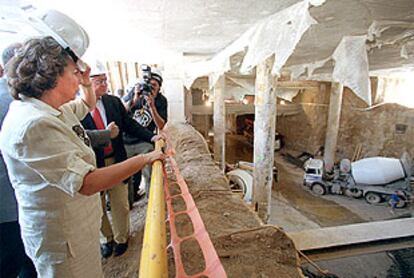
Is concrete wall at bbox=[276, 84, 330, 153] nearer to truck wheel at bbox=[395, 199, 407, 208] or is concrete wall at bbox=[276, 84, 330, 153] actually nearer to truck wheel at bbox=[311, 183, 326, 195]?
truck wheel at bbox=[311, 183, 326, 195]

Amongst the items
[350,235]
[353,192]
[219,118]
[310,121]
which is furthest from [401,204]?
[219,118]

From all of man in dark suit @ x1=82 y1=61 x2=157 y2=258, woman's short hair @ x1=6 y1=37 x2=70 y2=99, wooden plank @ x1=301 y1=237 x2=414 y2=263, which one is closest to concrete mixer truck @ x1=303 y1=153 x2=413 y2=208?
wooden plank @ x1=301 y1=237 x2=414 y2=263

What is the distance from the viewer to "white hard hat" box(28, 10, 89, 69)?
827 mm

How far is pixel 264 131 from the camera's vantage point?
2926mm

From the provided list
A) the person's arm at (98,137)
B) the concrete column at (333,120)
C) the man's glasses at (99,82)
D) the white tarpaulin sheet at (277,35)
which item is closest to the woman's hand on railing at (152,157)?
the person's arm at (98,137)

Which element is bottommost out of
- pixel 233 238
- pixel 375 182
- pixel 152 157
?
pixel 375 182

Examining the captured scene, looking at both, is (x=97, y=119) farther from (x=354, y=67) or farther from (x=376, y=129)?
(x=376, y=129)

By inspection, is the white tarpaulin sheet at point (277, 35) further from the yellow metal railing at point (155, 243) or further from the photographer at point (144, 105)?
the yellow metal railing at point (155, 243)

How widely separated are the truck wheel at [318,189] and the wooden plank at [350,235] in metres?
4.37

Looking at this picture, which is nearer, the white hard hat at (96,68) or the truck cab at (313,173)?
the white hard hat at (96,68)

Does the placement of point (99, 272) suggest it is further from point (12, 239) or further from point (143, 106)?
point (143, 106)

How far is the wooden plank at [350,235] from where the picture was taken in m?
2.18

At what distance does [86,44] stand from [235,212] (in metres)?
1.34

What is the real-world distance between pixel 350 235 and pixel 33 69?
110 inches
